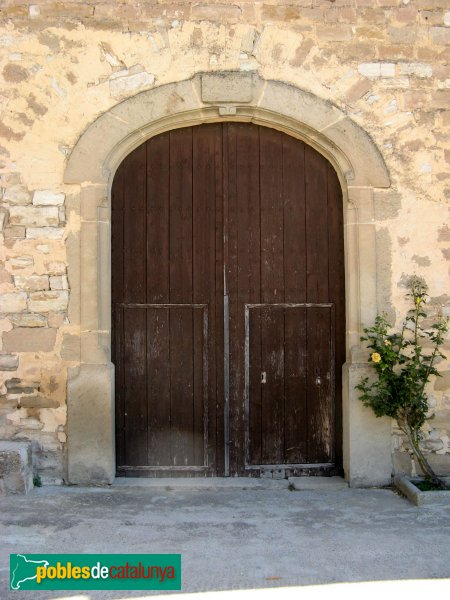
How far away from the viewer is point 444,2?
480 cm

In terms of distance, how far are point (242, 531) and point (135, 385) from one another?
1.53 metres

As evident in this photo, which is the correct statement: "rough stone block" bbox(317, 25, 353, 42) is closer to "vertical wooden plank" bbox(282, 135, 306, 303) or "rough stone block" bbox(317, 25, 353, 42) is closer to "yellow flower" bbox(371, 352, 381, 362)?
"vertical wooden plank" bbox(282, 135, 306, 303)

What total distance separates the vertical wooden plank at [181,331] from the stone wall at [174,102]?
2.34 ft

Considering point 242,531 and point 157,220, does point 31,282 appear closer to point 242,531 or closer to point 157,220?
point 157,220

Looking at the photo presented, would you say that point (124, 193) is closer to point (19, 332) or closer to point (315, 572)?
point (19, 332)

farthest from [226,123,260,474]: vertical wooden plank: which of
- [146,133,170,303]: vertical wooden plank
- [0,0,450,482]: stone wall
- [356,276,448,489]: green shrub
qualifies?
[356,276,448,489]: green shrub

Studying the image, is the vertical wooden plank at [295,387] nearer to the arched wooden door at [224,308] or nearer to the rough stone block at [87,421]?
the arched wooden door at [224,308]

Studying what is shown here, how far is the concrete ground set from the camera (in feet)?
10.3

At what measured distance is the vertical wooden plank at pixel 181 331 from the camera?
4883 millimetres

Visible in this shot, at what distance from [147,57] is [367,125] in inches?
66.2

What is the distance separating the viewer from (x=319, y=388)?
493 centimetres

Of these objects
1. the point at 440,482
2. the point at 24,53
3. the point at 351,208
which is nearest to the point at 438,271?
the point at 351,208

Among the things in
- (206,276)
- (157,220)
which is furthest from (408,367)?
(157,220)

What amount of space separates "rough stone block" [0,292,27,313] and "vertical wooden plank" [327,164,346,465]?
2.27 metres
